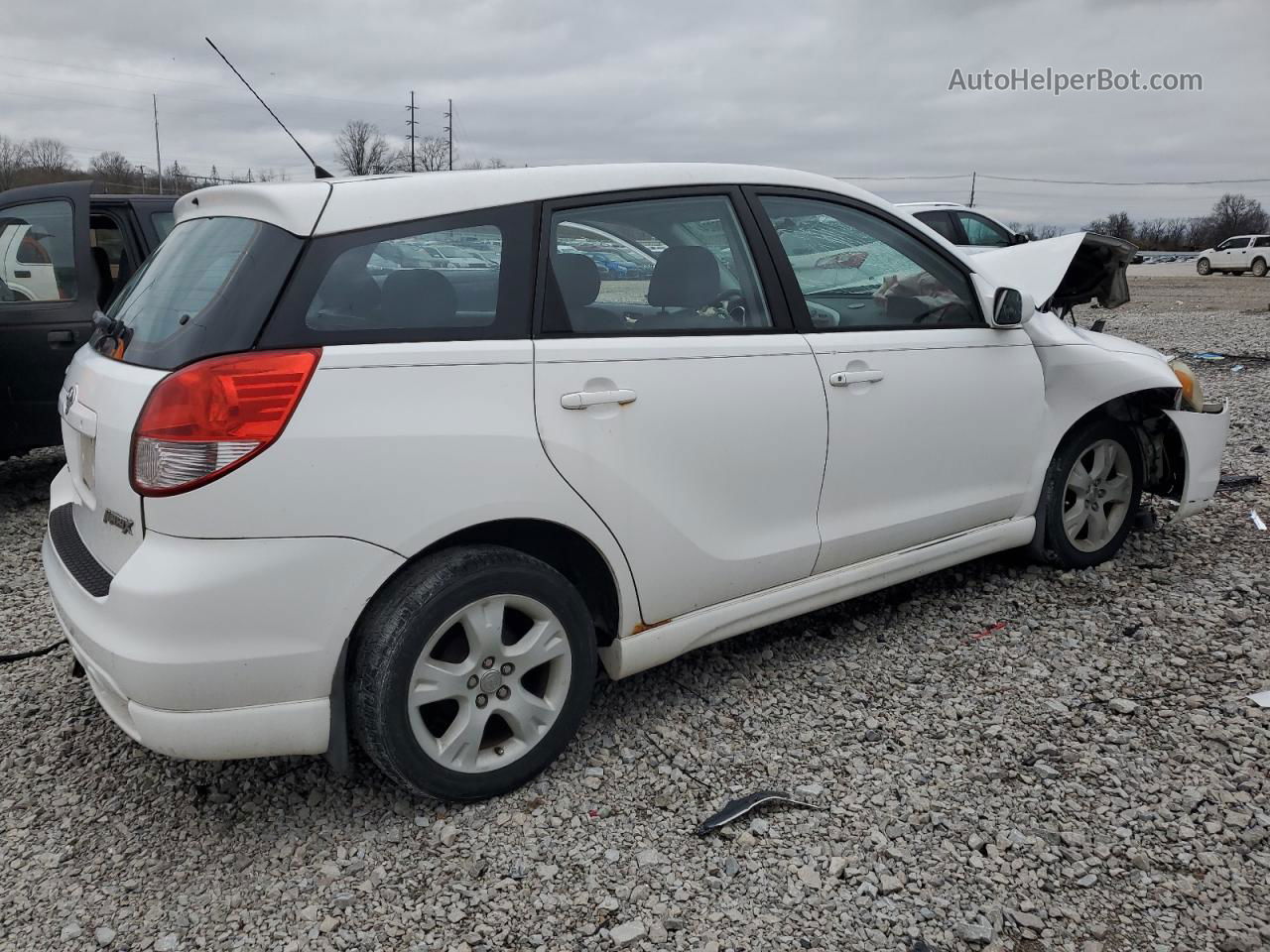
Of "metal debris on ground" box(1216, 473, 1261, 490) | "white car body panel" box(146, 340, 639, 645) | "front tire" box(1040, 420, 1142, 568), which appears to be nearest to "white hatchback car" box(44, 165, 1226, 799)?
"white car body panel" box(146, 340, 639, 645)

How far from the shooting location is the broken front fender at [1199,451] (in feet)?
14.8

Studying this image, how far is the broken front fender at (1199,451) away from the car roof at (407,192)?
8.62 feet

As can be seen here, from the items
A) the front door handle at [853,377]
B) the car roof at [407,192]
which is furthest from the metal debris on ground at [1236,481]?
the car roof at [407,192]

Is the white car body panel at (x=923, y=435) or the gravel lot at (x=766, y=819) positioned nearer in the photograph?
the gravel lot at (x=766, y=819)

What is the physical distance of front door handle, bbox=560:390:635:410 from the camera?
2711 millimetres

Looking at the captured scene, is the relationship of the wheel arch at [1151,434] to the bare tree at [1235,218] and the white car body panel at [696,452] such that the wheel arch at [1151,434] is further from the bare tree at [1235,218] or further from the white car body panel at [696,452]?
the bare tree at [1235,218]

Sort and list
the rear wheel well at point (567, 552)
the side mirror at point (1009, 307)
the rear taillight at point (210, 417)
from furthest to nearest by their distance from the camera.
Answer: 1. the side mirror at point (1009, 307)
2. the rear wheel well at point (567, 552)
3. the rear taillight at point (210, 417)

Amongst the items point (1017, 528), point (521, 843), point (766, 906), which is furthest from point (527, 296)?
point (1017, 528)

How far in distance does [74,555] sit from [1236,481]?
6.14m

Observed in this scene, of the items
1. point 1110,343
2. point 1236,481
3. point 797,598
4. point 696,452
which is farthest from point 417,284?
point 1236,481

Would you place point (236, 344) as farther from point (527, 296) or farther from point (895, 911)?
point (895, 911)

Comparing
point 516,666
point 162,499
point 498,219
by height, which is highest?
point 498,219

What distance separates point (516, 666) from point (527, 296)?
102 centimetres

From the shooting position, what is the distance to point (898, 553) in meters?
3.67
